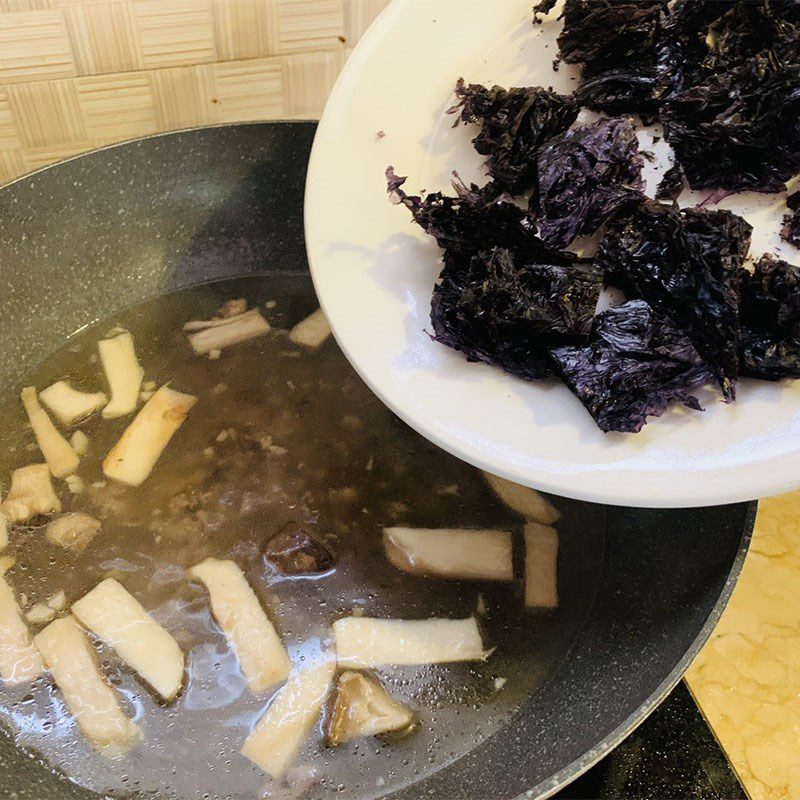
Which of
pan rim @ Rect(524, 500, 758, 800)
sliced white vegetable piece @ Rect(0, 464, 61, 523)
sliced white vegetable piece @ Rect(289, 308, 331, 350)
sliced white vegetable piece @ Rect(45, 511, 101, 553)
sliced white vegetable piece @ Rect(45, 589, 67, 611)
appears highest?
pan rim @ Rect(524, 500, 758, 800)

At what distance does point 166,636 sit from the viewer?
4.20 ft

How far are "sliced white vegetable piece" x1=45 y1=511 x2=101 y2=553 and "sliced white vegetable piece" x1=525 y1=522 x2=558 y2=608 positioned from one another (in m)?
0.78

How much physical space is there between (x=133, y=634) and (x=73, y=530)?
0.24m

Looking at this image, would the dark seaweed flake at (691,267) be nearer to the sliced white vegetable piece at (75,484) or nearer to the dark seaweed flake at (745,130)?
the dark seaweed flake at (745,130)

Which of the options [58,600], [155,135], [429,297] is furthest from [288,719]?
[155,135]

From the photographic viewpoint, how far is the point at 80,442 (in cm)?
→ 154

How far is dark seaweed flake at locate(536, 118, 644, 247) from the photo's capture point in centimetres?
118

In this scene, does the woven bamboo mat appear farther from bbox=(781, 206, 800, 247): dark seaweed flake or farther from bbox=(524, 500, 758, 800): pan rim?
bbox=(524, 500, 758, 800): pan rim

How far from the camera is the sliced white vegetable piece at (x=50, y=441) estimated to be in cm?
149

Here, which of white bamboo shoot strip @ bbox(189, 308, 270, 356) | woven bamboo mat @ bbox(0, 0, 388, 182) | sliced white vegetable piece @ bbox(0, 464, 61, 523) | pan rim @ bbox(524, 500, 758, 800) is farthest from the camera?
white bamboo shoot strip @ bbox(189, 308, 270, 356)

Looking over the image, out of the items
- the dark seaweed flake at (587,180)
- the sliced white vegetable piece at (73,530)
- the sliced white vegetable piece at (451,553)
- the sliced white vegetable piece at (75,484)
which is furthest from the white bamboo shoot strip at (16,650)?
the dark seaweed flake at (587,180)

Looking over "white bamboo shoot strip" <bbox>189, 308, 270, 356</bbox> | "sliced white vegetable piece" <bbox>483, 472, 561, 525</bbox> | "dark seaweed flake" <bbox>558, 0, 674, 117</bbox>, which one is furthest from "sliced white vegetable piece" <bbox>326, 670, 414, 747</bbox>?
"dark seaweed flake" <bbox>558, 0, 674, 117</bbox>

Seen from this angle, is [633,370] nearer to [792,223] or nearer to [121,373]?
[792,223]

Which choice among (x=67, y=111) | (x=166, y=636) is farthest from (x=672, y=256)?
(x=67, y=111)
